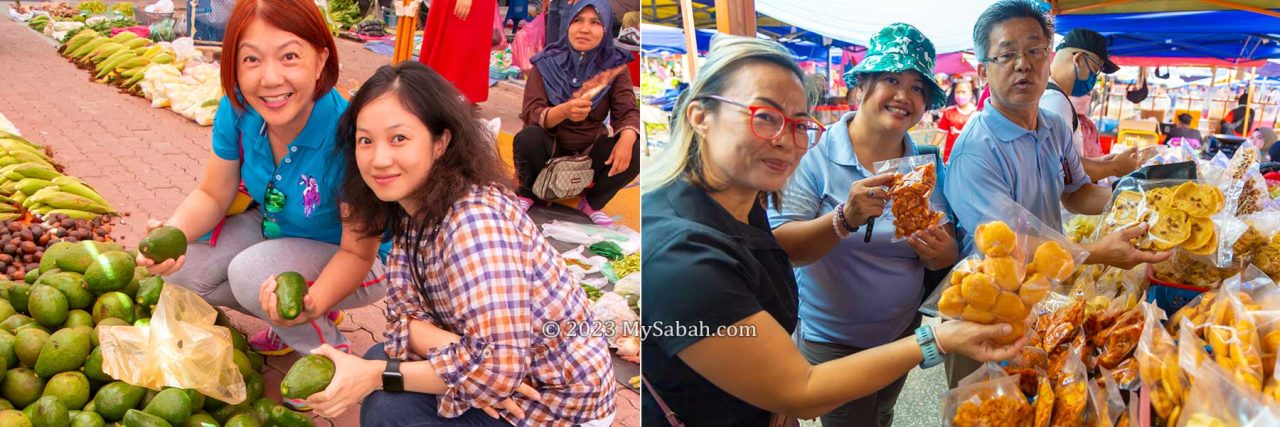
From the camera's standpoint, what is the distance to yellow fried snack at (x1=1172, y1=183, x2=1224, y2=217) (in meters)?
2.09

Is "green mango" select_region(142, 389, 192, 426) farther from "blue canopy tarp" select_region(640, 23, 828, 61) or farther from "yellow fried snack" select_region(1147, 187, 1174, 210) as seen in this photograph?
"yellow fried snack" select_region(1147, 187, 1174, 210)

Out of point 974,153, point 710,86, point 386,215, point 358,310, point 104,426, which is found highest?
point 710,86

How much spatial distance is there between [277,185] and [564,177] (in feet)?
5.03

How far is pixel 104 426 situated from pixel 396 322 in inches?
27.7

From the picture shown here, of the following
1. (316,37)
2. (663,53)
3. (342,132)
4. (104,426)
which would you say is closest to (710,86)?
(663,53)

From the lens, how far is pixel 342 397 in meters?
Result: 1.75

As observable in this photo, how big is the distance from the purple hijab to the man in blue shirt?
167 cm

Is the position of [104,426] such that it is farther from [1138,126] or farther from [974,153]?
[1138,126]

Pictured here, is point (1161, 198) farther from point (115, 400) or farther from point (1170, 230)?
point (115, 400)

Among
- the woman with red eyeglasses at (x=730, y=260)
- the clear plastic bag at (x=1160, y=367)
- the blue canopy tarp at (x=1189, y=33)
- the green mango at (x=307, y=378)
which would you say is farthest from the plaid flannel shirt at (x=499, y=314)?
the blue canopy tarp at (x=1189, y=33)

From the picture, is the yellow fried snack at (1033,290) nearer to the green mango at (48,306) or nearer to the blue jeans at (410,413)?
the blue jeans at (410,413)

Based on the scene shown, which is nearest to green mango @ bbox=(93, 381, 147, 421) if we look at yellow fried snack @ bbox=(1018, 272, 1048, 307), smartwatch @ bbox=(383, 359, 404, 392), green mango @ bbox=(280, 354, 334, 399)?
green mango @ bbox=(280, 354, 334, 399)

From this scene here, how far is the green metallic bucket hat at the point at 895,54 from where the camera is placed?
5.35 feet

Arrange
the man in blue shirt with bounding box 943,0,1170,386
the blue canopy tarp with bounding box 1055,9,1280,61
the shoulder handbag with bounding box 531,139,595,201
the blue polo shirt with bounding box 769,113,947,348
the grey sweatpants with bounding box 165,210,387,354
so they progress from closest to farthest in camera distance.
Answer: the blue polo shirt with bounding box 769,113,947,348 < the man in blue shirt with bounding box 943,0,1170,386 < the blue canopy tarp with bounding box 1055,9,1280,61 < the grey sweatpants with bounding box 165,210,387,354 < the shoulder handbag with bounding box 531,139,595,201
